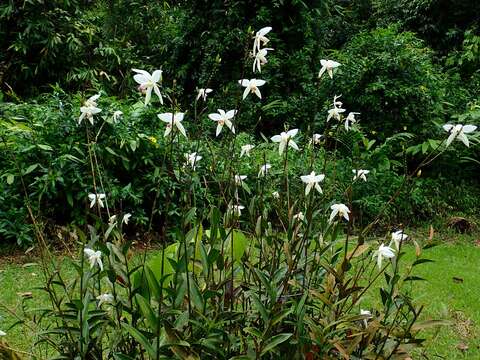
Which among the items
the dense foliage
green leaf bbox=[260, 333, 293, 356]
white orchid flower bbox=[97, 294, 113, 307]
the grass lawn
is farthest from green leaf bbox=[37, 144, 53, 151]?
green leaf bbox=[260, 333, 293, 356]

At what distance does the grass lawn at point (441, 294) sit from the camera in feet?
9.91

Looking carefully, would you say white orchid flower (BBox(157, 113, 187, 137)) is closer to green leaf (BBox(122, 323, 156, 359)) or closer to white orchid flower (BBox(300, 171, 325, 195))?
white orchid flower (BBox(300, 171, 325, 195))

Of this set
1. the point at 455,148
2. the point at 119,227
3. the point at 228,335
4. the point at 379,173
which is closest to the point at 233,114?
the point at 119,227

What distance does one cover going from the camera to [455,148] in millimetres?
6039

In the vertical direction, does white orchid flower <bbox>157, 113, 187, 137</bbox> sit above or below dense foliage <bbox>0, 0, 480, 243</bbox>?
above

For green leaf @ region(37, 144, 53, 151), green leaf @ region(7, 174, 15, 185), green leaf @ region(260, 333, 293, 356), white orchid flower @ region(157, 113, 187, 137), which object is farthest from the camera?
green leaf @ region(37, 144, 53, 151)

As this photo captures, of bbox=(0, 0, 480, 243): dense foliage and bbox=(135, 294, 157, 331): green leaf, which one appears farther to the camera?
bbox=(0, 0, 480, 243): dense foliage

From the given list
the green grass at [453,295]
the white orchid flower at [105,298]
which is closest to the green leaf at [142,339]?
the white orchid flower at [105,298]

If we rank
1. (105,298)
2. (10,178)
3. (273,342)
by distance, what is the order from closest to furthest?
(273,342)
(105,298)
(10,178)

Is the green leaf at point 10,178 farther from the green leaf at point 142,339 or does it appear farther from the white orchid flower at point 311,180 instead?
the white orchid flower at point 311,180

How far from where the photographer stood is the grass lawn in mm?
3021

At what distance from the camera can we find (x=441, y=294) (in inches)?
153

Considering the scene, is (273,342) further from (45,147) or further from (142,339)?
(45,147)

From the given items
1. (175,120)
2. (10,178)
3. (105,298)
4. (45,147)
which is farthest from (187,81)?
(175,120)
